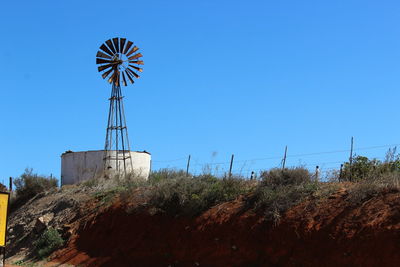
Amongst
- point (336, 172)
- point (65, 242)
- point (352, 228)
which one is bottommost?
point (65, 242)

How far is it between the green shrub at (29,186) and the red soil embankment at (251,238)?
11.1 metres

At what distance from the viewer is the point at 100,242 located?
2059 cm

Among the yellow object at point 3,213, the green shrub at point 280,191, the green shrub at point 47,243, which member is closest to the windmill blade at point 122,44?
the green shrub at point 47,243

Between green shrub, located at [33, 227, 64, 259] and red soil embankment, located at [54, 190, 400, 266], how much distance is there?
27.7 inches

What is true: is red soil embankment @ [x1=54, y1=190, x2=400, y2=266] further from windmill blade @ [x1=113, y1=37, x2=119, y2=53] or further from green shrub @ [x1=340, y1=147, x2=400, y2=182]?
windmill blade @ [x1=113, y1=37, x2=119, y2=53]

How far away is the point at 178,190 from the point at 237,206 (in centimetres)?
279

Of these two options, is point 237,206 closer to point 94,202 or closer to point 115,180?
point 94,202

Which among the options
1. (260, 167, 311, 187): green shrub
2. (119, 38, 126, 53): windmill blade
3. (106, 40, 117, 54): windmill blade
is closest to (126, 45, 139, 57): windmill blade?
(119, 38, 126, 53): windmill blade

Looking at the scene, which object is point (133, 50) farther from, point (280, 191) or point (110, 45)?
point (280, 191)

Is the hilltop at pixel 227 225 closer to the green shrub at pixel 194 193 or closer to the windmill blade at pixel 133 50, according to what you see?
the green shrub at pixel 194 193

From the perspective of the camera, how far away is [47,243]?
22.0 metres

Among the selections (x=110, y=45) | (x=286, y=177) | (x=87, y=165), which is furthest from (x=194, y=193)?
(x=110, y=45)

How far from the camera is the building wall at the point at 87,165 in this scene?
107ft

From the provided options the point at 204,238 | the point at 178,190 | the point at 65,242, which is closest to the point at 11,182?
the point at 65,242
